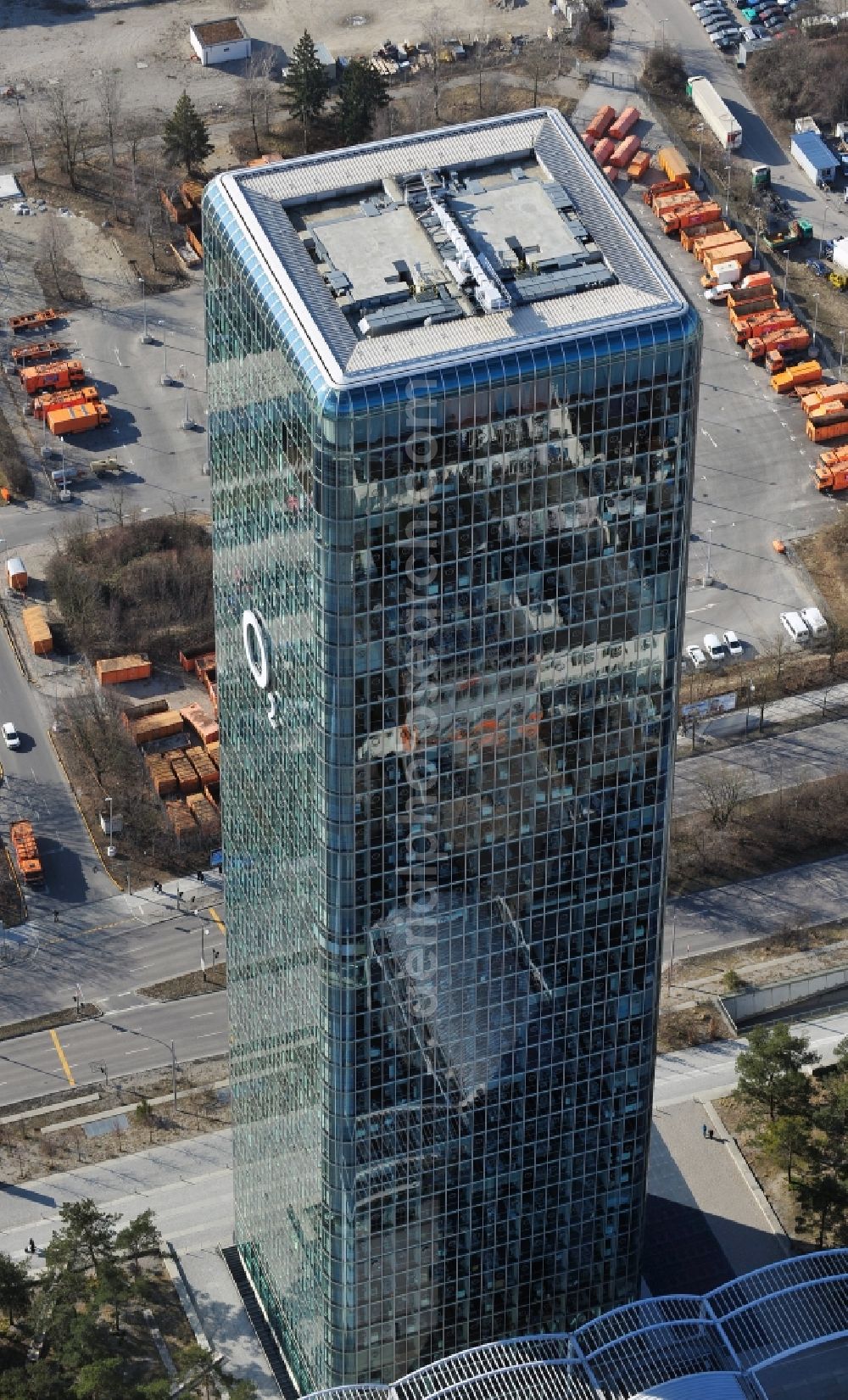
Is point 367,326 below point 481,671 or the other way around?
the other way around

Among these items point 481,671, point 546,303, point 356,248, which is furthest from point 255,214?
point 481,671

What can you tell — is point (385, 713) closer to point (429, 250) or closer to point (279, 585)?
point (279, 585)

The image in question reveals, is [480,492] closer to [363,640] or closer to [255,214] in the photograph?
[363,640]

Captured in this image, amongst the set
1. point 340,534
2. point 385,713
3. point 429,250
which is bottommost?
point 385,713

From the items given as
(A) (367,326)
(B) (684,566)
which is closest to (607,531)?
(B) (684,566)

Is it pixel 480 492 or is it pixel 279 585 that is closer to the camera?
pixel 480 492

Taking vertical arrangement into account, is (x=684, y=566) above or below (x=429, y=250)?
below
